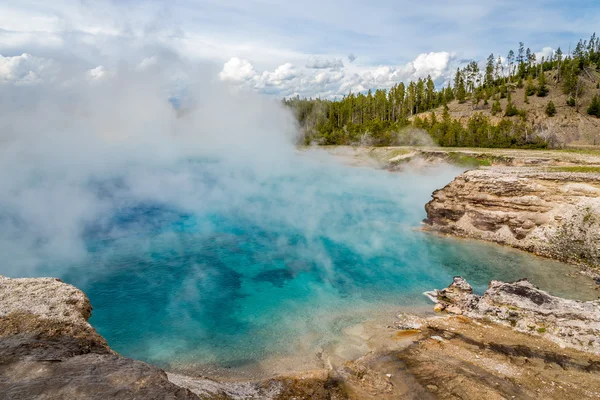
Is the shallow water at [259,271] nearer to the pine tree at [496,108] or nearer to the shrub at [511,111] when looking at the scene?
the shrub at [511,111]

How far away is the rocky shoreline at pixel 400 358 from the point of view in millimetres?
6812

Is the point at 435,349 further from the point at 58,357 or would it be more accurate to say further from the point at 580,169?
the point at 580,169

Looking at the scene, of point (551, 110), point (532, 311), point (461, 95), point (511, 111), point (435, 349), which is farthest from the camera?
point (461, 95)

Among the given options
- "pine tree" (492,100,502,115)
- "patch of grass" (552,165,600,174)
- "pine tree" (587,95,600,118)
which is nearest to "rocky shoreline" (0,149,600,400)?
"patch of grass" (552,165,600,174)

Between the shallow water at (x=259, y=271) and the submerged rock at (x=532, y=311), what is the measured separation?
6.88 feet

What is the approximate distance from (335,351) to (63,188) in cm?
4035

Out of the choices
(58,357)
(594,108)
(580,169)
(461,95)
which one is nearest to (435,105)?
(461,95)

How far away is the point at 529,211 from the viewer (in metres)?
25.3

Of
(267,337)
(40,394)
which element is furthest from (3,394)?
(267,337)

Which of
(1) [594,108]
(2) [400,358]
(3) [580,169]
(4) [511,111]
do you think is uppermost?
(1) [594,108]

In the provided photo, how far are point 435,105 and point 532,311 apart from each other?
302ft

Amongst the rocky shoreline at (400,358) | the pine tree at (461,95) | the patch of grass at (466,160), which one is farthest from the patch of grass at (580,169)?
the pine tree at (461,95)

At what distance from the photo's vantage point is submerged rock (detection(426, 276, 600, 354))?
1452 cm

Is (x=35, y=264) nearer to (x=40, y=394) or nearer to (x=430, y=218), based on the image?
(x=40, y=394)
